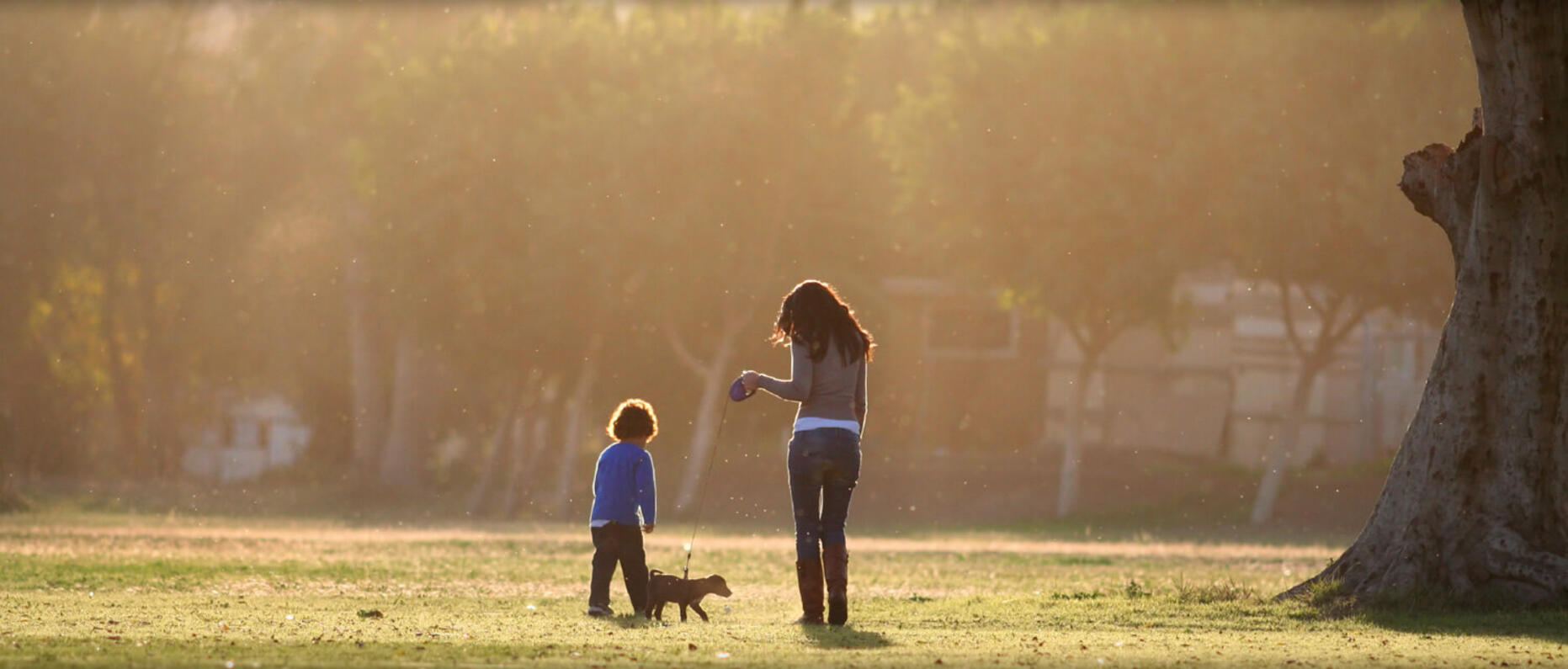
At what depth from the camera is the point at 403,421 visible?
5012 centimetres

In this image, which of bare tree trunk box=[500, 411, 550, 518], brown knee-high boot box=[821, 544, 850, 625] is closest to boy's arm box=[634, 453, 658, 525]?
brown knee-high boot box=[821, 544, 850, 625]

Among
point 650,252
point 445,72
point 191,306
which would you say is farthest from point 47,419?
point 650,252

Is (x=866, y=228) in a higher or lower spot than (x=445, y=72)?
lower

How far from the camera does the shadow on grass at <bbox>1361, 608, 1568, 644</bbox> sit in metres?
12.0

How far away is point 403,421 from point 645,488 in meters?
37.9

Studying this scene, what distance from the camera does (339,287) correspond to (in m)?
55.0

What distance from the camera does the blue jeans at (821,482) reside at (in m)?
11.4

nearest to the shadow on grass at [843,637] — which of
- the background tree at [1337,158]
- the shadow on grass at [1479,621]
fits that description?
the shadow on grass at [1479,621]

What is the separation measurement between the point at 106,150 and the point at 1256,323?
25774 millimetres

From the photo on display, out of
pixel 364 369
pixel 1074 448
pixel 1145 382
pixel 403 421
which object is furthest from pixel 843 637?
pixel 1145 382

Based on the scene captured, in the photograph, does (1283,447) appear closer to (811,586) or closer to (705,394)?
(705,394)

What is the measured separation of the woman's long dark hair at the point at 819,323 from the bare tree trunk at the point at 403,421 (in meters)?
38.7

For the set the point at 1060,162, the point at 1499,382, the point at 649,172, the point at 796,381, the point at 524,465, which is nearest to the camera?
the point at 796,381

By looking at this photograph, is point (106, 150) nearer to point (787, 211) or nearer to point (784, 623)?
point (787, 211)
